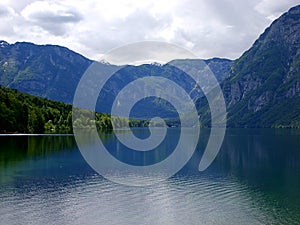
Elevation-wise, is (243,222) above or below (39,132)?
below

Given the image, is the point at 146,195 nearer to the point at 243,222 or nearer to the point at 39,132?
the point at 243,222

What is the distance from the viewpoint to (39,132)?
188500mm

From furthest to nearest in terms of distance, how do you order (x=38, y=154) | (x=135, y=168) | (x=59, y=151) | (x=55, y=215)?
(x=59, y=151)
(x=38, y=154)
(x=135, y=168)
(x=55, y=215)

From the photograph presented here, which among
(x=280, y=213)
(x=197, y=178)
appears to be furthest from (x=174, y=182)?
(x=280, y=213)

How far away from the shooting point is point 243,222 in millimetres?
43750

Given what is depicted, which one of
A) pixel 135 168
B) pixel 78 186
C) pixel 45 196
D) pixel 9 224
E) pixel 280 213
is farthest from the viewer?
pixel 135 168

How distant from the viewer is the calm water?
145ft

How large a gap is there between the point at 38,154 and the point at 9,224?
207 ft

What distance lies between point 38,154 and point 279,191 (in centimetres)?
6321

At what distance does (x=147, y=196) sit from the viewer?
181 ft

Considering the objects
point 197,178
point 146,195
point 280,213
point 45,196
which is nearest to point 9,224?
A: point 45,196

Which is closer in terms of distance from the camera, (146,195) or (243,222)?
(243,222)

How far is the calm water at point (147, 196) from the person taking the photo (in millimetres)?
44125

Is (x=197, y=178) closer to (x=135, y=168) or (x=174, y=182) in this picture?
(x=174, y=182)
